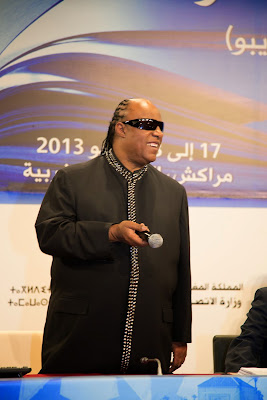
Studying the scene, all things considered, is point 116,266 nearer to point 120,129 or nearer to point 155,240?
point 155,240

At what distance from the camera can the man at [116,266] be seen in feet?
7.73

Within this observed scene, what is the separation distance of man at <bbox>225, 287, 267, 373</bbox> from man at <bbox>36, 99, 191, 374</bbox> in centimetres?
68

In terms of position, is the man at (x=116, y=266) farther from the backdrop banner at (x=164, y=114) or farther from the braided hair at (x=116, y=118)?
the backdrop banner at (x=164, y=114)

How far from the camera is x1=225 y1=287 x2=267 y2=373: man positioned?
314 cm

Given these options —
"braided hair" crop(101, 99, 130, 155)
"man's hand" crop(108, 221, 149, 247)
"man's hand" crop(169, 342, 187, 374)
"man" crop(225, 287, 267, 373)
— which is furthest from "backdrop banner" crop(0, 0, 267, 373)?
"man's hand" crop(108, 221, 149, 247)

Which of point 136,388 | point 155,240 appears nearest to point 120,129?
point 155,240

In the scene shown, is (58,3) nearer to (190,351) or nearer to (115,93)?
(115,93)

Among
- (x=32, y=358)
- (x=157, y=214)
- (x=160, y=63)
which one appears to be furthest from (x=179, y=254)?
(x=160, y=63)

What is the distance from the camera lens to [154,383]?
146 cm

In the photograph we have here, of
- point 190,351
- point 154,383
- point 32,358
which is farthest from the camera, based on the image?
point 190,351

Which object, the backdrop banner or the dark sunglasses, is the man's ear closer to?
the dark sunglasses

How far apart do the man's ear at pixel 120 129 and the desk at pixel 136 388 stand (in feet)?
4.84

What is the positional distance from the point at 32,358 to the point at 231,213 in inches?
63.4

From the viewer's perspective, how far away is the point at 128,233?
2197 millimetres
